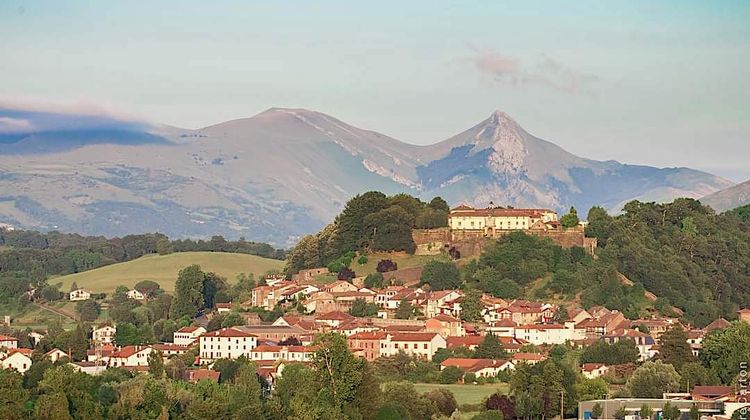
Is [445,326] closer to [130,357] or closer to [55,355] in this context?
[130,357]

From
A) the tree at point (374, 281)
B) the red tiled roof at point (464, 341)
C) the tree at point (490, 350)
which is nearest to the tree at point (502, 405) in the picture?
the tree at point (490, 350)

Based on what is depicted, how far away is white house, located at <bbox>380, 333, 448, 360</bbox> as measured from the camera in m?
55.5

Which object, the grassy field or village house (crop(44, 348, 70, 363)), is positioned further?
the grassy field

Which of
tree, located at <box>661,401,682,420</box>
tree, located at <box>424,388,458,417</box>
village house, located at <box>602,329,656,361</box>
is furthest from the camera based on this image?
village house, located at <box>602,329,656,361</box>

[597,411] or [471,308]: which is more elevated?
[471,308]

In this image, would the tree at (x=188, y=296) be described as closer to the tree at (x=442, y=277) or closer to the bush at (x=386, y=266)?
the bush at (x=386, y=266)

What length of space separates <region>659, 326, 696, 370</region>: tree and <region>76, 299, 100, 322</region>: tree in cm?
3156

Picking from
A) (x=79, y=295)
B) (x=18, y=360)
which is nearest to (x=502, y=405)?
(x=18, y=360)

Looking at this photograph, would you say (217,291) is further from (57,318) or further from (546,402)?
(546,402)

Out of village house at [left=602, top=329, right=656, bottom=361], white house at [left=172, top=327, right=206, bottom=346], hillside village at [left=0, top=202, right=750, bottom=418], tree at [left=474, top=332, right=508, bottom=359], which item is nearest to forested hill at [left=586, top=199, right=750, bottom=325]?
hillside village at [left=0, top=202, right=750, bottom=418]

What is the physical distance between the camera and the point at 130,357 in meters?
55.7

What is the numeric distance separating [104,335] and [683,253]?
971 inches

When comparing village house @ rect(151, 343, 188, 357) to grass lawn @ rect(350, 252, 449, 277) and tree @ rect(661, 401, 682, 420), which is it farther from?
tree @ rect(661, 401, 682, 420)

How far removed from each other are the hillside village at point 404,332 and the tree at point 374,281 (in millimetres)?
73
